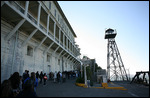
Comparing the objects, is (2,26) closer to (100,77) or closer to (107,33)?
(100,77)

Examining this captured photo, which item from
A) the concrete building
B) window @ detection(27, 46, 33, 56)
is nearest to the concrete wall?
the concrete building

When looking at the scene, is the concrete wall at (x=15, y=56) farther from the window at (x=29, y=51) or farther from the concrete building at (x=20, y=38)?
the window at (x=29, y=51)

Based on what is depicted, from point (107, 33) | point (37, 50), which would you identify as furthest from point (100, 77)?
point (107, 33)

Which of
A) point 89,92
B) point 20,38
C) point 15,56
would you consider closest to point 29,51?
point 20,38

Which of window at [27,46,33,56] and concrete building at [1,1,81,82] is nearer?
concrete building at [1,1,81,82]

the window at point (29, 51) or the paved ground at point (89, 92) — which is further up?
the window at point (29, 51)

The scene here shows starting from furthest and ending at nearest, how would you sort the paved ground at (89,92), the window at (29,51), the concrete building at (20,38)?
1. the window at (29,51)
2. the concrete building at (20,38)
3. the paved ground at (89,92)

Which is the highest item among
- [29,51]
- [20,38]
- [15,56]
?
[20,38]

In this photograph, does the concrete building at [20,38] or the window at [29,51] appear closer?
the concrete building at [20,38]

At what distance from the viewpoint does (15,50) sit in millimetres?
11062

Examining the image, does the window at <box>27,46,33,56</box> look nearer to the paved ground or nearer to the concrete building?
the concrete building

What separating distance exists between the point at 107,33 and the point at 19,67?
26.1 meters

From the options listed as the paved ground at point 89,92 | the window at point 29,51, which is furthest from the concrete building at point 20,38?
the paved ground at point 89,92

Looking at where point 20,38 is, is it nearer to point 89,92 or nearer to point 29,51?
point 29,51
